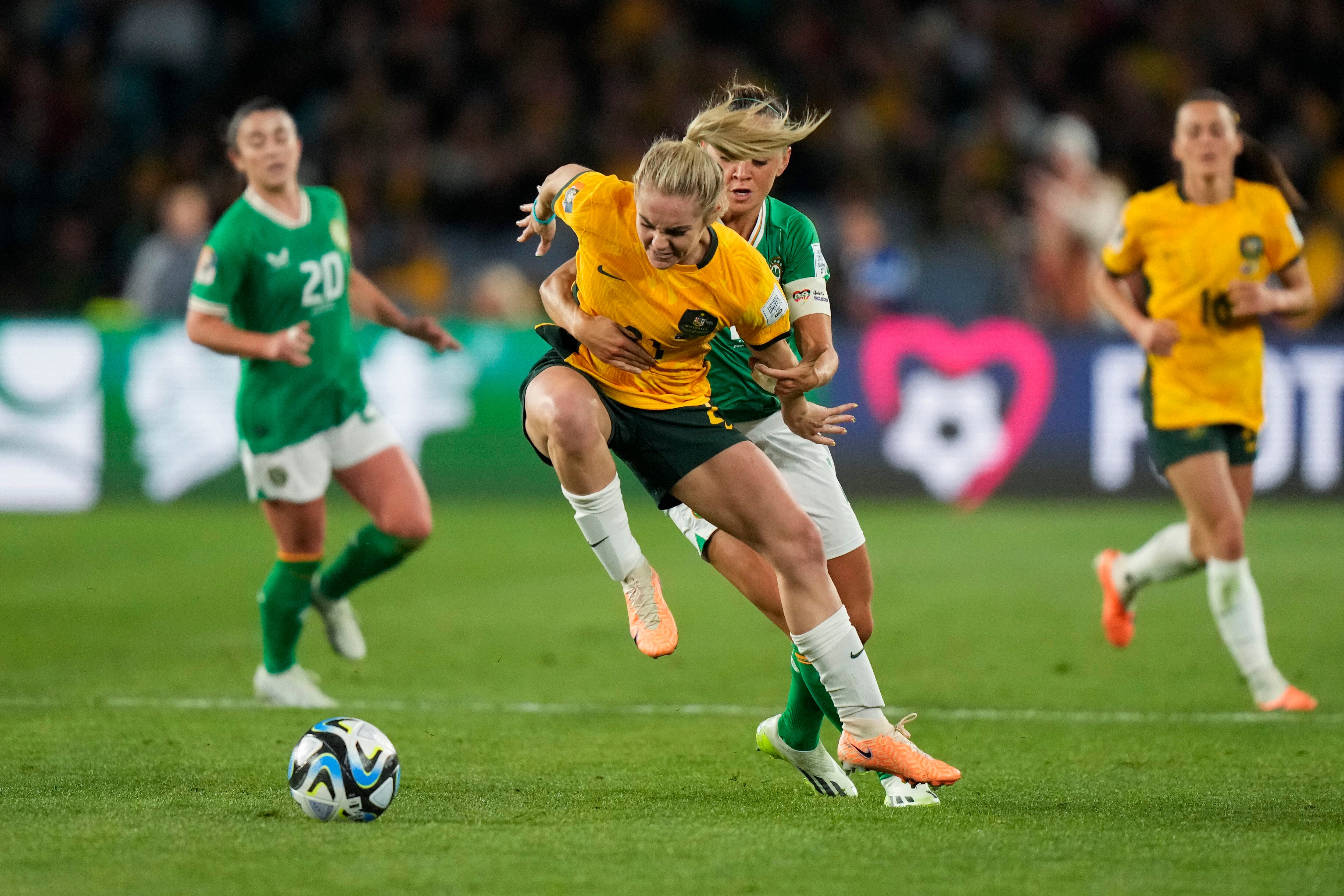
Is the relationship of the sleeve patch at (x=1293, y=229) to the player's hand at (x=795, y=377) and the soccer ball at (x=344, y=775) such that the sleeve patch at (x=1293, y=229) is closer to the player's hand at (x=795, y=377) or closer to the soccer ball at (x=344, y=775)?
the player's hand at (x=795, y=377)

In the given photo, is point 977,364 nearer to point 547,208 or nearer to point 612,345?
point 547,208

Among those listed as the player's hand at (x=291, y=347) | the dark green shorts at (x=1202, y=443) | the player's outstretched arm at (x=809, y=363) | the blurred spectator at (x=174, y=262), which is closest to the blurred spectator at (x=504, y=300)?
the blurred spectator at (x=174, y=262)

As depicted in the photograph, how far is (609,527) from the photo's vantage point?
5.30 metres

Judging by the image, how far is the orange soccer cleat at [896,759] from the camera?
491 cm

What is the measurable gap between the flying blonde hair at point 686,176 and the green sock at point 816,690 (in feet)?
5.10

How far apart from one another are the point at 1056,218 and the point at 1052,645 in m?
7.70

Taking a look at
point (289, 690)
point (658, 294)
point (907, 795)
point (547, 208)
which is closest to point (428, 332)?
point (289, 690)

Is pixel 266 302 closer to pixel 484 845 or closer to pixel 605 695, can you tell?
pixel 605 695

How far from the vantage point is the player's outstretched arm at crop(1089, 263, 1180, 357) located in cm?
716

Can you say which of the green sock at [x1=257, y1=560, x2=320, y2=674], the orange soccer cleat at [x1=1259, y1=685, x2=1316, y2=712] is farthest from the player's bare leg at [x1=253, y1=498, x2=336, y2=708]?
the orange soccer cleat at [x1=1259, y1=685, x2=1316, y2=712]

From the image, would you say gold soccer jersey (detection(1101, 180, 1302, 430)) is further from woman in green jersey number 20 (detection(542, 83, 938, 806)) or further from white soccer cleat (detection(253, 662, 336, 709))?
white soccer cleat (detection(253, 662, 336, 709))

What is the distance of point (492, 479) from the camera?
46.1 ft

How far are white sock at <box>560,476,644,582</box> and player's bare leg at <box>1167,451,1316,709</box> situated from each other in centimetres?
302

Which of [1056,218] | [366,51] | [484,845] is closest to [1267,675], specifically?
[484,845]
